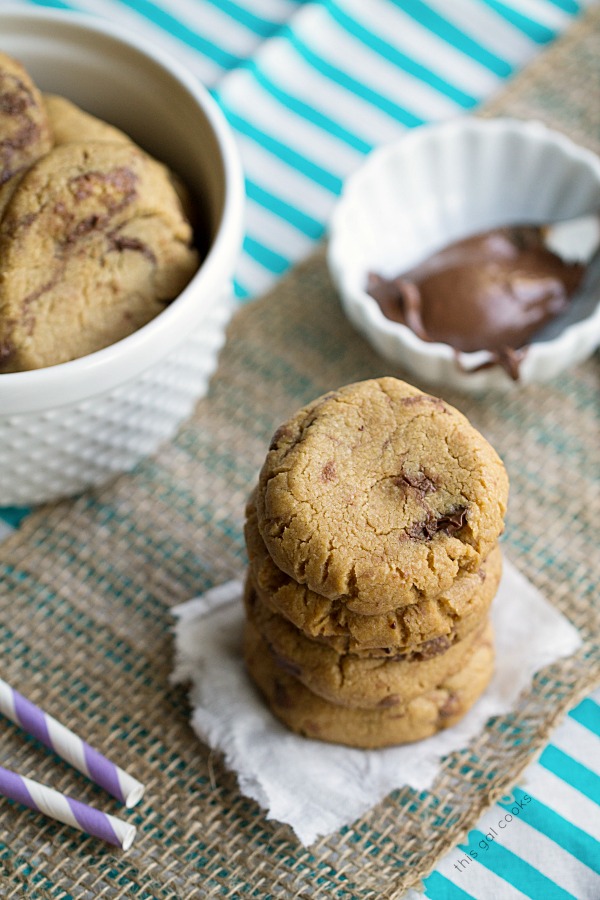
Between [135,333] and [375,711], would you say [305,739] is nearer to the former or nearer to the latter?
[375,711]

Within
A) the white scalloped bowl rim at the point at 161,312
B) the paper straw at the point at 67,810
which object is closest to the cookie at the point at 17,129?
the white scalloped bowl rim at the point at 161,312

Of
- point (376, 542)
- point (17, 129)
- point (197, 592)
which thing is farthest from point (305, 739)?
point (17, 129)

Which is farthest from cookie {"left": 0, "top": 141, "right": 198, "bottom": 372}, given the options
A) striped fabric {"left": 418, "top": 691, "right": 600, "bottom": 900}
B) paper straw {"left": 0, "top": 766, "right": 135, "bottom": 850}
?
striped fabric {"left": 418, "top": 691, "right": 600, "bottom": 900}

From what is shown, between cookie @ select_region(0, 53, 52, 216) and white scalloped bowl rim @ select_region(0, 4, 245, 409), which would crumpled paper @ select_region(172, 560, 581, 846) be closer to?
white scalloped bowl rim @ select_region(0, 4, 245, 409)

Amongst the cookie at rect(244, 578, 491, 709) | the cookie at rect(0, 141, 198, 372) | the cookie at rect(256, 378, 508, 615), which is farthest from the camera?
the cookie at rect(0, 141, 198, 372)

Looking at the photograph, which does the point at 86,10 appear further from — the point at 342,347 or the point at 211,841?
the point at 211,841

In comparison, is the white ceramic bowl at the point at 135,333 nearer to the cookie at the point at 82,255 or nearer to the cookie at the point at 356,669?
the cookie at the point at 82,255
